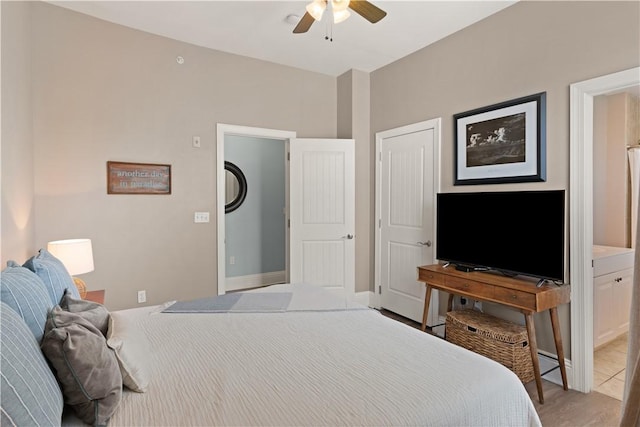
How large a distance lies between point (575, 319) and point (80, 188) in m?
4.06

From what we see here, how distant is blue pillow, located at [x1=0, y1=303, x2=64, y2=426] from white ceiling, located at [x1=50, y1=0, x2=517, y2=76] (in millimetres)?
2774

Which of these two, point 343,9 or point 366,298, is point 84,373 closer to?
point 343,9

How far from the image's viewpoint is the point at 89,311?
4.78ft

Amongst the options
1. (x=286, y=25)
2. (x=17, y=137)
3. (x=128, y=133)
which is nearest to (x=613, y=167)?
(x=286, y=25)

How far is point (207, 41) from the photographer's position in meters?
3.48

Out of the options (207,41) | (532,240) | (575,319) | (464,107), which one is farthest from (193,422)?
(207,41)

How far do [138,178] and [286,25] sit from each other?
200 centimetres

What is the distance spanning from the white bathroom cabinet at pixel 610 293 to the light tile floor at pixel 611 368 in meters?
0.12

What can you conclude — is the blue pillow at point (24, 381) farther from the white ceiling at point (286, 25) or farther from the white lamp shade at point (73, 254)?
the white ceiling at point (286, 25)

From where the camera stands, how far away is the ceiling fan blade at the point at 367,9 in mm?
2191

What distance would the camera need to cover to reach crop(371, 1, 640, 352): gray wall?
7.47 feet

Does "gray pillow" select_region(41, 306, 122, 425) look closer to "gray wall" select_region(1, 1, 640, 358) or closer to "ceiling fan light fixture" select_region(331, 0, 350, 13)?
"gray wall" select_region(1, 1, 640, 358)

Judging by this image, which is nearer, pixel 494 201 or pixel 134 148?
pixel 494 201

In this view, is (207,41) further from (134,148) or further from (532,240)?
(532,240)
